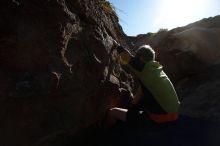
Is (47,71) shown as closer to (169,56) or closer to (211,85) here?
(211,85)

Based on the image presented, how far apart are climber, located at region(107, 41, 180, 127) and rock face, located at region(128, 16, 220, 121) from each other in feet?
6.49

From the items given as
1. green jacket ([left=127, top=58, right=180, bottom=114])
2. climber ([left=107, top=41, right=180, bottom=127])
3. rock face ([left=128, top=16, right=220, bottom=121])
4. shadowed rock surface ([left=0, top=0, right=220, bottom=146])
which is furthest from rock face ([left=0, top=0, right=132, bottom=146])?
rock face ([left=128, top=16, right=220, bottom=121])

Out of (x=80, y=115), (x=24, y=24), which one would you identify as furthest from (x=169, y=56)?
(x=24, y=24)

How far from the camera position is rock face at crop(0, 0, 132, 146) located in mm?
5230

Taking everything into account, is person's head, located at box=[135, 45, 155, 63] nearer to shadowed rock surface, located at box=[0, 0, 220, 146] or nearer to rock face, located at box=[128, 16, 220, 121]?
shadowed rock surface, located at box=[0, 0, 220, 146]

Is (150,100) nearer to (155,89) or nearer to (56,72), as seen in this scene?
(155,89)

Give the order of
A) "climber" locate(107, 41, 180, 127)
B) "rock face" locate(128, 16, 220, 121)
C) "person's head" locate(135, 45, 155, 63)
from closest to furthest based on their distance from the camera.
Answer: "climber" locate(107, 41, 180, 127) → "person's head" locate(135, 45, 155, 63) → "rock face" locate(128, 16, 220, 121)

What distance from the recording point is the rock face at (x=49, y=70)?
5.23m

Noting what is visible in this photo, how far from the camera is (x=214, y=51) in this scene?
492 inches

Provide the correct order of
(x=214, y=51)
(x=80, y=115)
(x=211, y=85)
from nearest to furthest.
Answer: (x=80, y=115) → (x=211, y=85) → (x=214, y=51)

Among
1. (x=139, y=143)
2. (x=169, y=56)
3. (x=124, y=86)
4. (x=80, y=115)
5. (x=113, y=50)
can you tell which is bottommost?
(x=139, y=143)

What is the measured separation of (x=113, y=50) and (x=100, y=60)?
59 centimetres

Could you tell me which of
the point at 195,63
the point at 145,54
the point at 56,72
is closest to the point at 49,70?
the point at 56,72

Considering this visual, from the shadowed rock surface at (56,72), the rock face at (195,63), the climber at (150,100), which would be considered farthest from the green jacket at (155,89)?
the rock face at (195,63)
